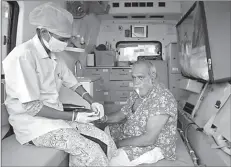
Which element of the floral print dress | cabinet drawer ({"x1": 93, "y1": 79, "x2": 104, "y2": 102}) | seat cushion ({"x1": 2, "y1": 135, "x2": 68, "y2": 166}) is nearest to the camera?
seat cushion ({"x1": 2, "y1": 135, "x2": 68, "y2": 166})

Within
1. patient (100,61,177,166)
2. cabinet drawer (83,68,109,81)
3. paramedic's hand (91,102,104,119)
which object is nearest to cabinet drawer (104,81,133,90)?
cabinet drawer (83,68,109,81)

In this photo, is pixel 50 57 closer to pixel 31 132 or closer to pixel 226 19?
pixel 31 132

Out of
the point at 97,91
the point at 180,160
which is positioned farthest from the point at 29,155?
the point at 97,91

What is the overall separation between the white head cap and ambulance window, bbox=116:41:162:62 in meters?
3.01

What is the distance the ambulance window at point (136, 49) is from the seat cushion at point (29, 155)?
325cm

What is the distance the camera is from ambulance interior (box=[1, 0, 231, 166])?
6.20 ft

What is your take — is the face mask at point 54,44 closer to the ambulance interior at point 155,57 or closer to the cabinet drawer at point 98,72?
the ambulance interior at point 155,57

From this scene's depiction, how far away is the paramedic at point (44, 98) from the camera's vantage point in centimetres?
147

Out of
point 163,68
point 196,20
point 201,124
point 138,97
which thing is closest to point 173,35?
point 163,68

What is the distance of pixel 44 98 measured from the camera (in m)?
1.67

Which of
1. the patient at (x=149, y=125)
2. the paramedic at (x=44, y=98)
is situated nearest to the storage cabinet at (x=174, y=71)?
the patient at (x=149, y=125)

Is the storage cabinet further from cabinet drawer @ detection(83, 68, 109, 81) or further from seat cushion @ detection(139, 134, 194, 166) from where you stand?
seat cushion @ detection(139, 134, 194, 166)

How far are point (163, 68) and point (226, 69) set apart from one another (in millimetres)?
2047

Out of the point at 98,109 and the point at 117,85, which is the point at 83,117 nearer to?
the point at 98,109
